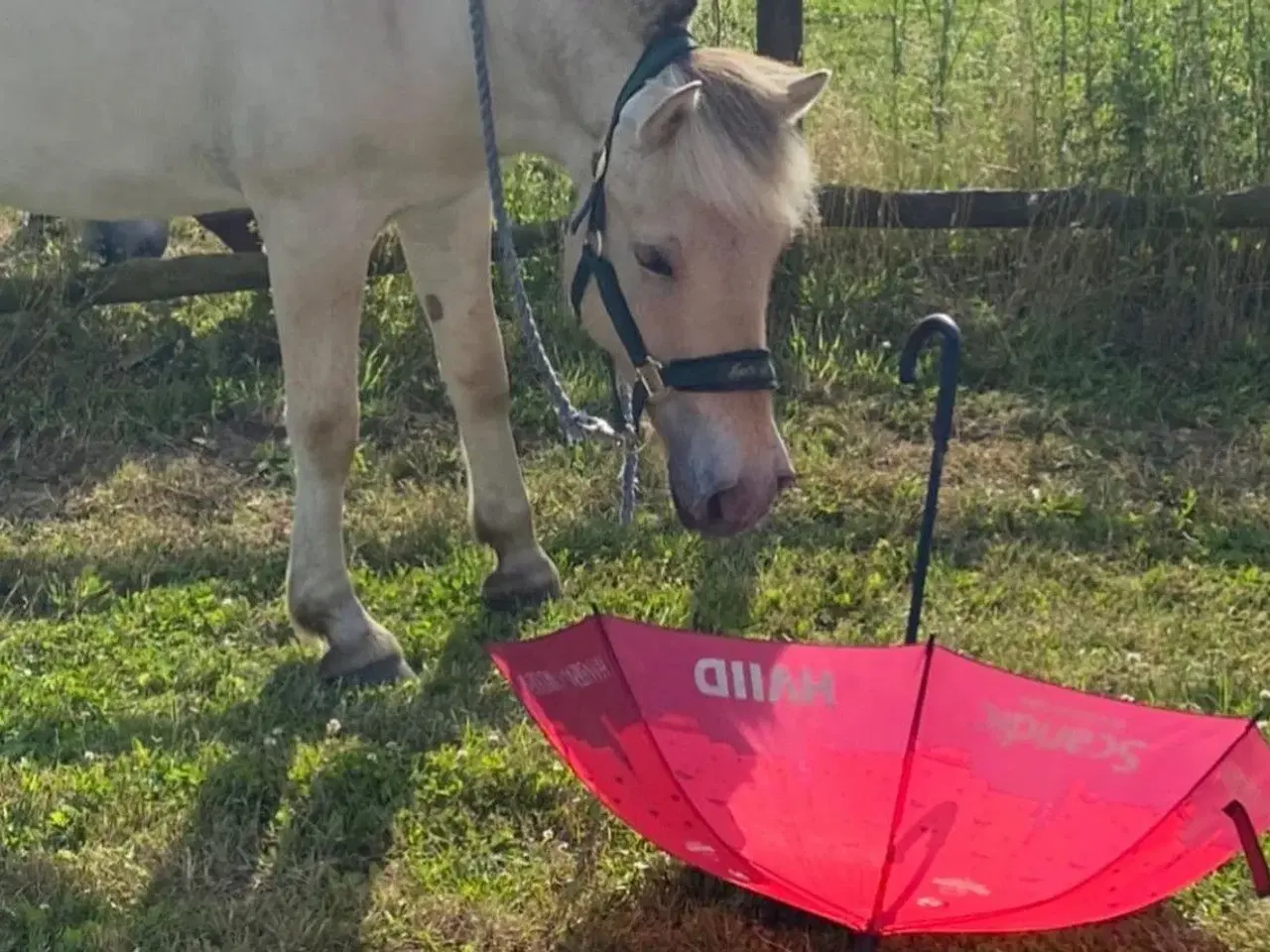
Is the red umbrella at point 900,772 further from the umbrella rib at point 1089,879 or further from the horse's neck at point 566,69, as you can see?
the horse's neck at point 566,69

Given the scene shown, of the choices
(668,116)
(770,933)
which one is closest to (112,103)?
(668,116)

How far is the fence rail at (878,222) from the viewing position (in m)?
5.25

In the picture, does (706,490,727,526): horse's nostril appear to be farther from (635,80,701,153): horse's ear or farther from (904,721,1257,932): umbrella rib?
(904,721,1257,932): umbrella rib

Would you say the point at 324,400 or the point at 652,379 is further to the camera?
the point at 324,400

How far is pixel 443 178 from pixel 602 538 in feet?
4.16

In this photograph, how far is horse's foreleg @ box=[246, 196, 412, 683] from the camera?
336cm

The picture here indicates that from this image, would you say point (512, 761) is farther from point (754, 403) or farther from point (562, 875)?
point (754, 403)

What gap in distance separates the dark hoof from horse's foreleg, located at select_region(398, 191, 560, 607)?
436 millimetres

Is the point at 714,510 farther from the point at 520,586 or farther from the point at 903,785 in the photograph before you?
the point at 520,586

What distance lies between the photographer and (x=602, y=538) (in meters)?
4.29

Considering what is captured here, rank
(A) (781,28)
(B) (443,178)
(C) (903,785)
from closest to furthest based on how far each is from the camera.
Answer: (C) (903,785) → (B) (443,178) → (A) (781,28)

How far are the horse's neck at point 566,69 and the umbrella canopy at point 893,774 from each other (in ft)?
3.50

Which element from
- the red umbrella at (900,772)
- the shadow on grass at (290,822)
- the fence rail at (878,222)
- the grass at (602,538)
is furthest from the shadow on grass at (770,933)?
the fence rail at (878,222)

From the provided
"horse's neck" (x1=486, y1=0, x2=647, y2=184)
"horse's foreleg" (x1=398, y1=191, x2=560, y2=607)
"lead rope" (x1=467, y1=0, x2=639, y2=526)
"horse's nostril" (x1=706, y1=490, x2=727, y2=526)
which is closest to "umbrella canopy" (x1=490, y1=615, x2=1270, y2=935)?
"horse's nostril" (x1=706, y1=490, x2=727, y2=526)
